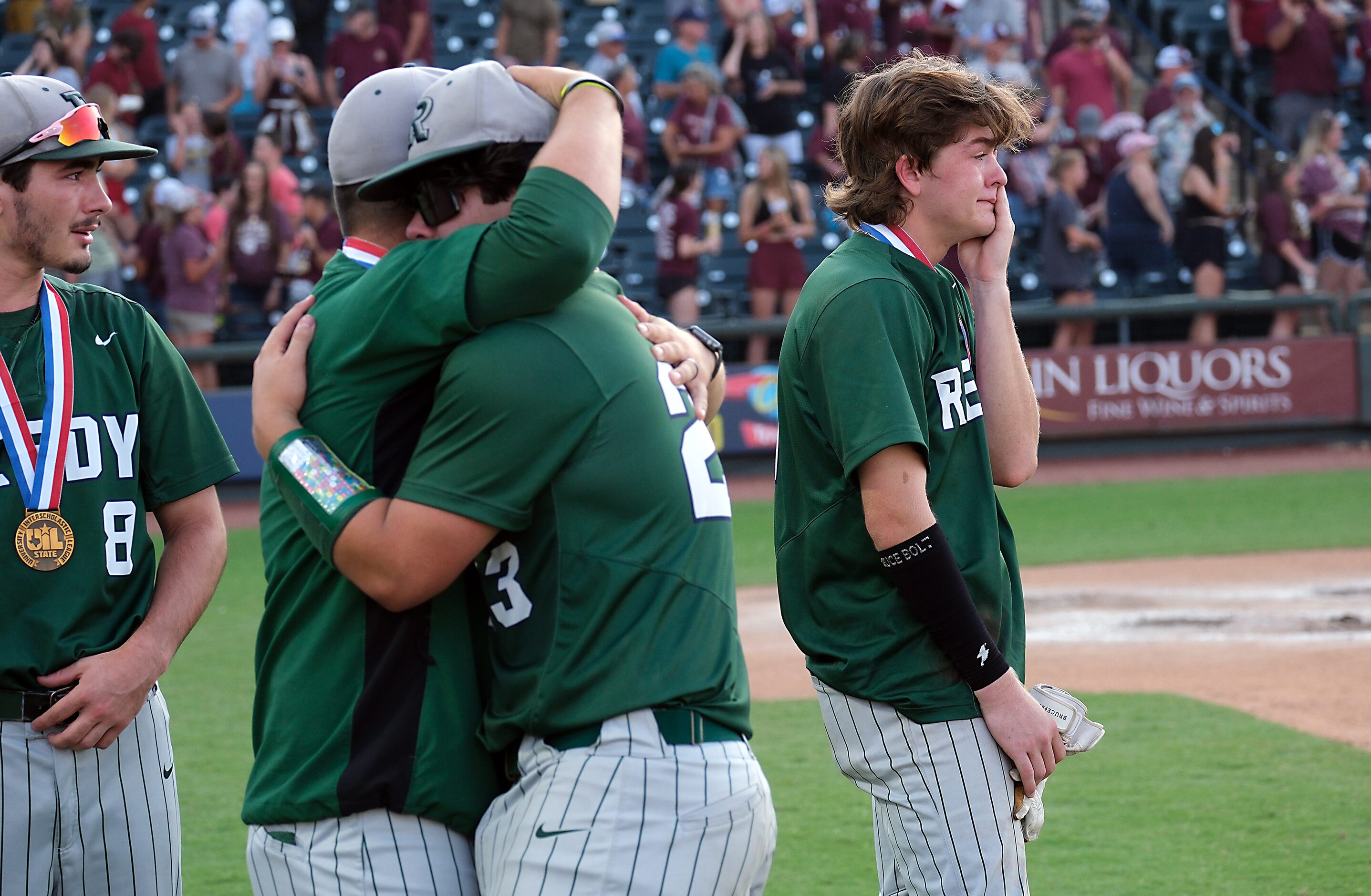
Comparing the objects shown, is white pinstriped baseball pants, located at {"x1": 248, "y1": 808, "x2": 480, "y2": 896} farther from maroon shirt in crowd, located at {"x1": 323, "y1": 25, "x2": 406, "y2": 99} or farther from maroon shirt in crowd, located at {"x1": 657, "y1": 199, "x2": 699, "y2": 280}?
A: maroon shirt in crowd, located at {"x1": 323, "y1": 25, "x2": 406, "y2": 99}

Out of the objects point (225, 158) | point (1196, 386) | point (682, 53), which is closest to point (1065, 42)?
point (682, 53)

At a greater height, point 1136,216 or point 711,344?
point 711,344

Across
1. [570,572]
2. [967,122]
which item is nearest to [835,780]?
[967,122]

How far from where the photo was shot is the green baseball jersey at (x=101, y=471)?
106 inches

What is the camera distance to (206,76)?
1593 cm

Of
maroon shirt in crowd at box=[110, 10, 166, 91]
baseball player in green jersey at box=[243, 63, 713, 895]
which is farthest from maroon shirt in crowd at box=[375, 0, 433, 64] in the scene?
baseball player in green jersey at box=[243, 63, 713, 895]

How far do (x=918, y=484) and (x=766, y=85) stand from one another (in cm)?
1434

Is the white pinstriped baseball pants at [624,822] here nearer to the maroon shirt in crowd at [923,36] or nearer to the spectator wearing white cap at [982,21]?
the maroon shirt in crowd at [923,36]

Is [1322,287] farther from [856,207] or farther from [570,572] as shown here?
[570,572]

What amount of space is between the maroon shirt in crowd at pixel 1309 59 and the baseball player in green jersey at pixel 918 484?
51.9 feet

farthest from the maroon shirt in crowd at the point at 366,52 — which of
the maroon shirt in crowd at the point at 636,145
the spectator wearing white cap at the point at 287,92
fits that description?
the maroon shirt in crowd at the point at 636,145

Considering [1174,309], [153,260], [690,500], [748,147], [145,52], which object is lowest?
[1174,309]

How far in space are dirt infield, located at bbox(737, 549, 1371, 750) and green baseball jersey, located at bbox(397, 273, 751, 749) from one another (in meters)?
4.88

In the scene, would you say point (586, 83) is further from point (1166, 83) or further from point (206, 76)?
point (1166, 83)
